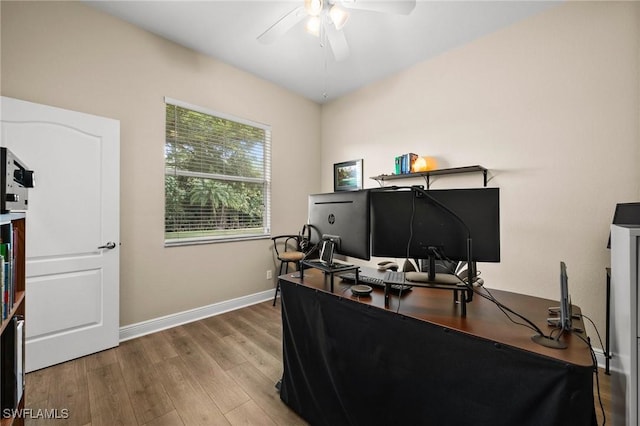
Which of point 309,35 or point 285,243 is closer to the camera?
point 309,35

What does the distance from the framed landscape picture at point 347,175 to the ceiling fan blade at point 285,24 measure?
2106 mm

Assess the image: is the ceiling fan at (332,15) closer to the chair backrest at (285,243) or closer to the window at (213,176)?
the window at (213,176)

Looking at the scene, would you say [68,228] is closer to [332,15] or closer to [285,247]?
[285,247]

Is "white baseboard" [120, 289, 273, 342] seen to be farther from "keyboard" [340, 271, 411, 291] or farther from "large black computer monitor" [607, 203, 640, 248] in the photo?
"large black computer monitor" [607, 203, 640, 248]

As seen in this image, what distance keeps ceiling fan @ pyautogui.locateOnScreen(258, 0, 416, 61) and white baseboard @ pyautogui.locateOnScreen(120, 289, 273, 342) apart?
295cm

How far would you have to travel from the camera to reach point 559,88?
238 cm

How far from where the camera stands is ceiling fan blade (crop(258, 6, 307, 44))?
2013 mm

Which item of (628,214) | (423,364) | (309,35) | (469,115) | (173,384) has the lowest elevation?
(173,384)

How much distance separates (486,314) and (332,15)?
2331 mm

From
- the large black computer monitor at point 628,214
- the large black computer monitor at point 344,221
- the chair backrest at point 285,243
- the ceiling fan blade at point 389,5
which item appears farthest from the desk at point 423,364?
the chair backrest at point 285,243

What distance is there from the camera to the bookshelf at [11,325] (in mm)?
1146

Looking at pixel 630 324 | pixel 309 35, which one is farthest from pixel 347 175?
pixel 630 324

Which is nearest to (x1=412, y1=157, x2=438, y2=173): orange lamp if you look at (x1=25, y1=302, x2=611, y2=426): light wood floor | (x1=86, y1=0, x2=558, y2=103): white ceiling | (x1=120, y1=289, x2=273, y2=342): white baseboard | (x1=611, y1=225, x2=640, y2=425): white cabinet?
(x1=86, y1=0, x2=558, y2=103): white ceiling

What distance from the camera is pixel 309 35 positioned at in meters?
2.77
